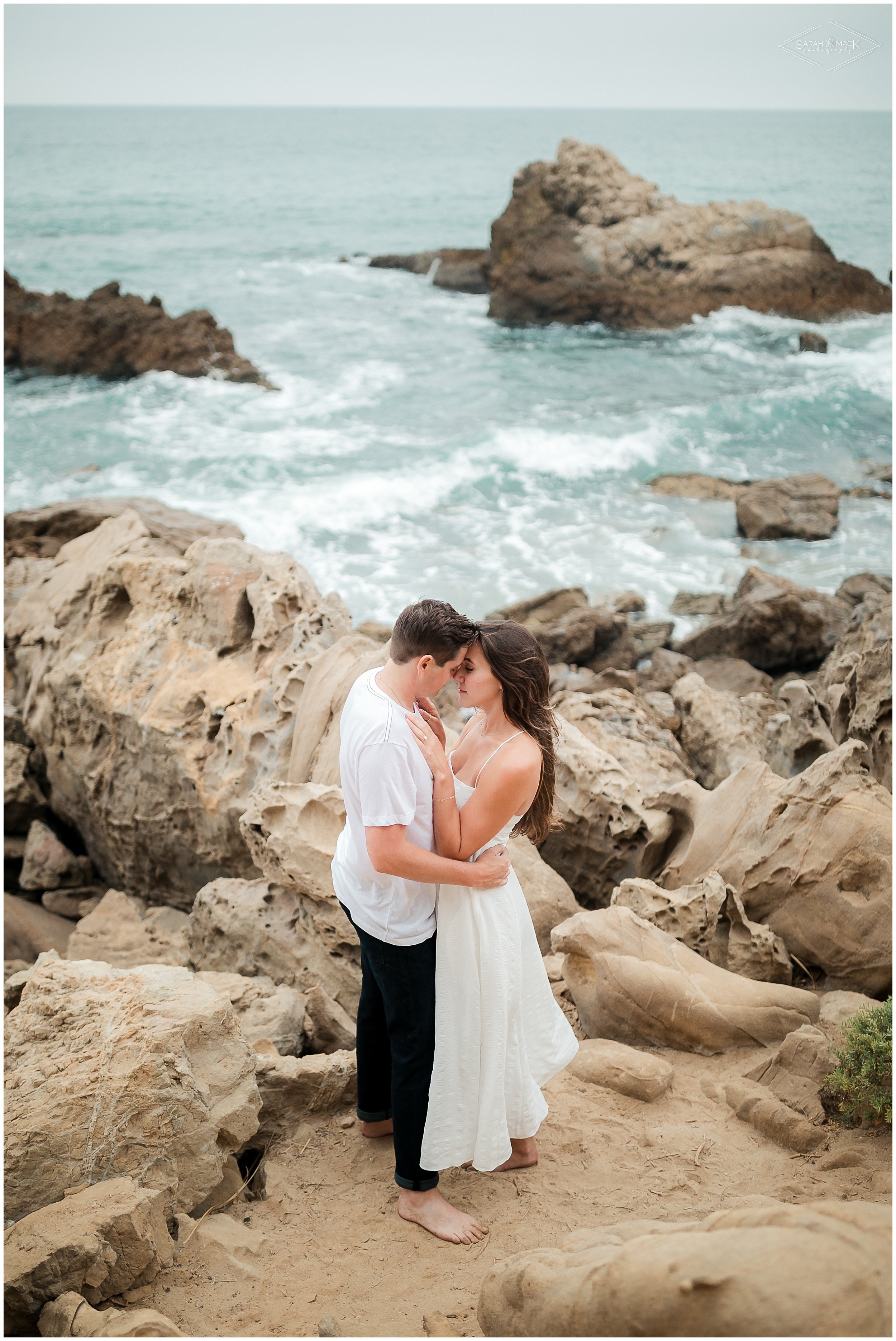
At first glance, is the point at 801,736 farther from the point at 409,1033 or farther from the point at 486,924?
the point at 409,1033

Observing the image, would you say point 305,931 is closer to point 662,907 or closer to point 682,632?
point 662,907

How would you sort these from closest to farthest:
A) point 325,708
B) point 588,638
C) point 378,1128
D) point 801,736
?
point 378,1128
point 325,708
point 801,736
point 588,638

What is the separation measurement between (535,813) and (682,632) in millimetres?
8691

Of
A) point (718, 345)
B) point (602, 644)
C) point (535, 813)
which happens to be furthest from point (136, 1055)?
point (718, 345)

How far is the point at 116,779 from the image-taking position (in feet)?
19.2

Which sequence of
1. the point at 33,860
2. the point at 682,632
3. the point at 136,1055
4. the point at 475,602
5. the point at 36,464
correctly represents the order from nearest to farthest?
1. the point at 136,1055
2. the point at 33,860
3. the point at 682,632
4. the point at 475,602
5. the point at 36,464

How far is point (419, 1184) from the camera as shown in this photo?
3.00 metres

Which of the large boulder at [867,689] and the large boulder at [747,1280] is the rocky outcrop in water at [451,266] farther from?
the large boulder at [747,1280]

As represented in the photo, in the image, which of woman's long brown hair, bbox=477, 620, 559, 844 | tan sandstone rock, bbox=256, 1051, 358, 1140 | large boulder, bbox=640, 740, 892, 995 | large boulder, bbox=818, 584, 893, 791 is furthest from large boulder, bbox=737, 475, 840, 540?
tan sandstone rock, bbox=256, 1051, 358, 1140

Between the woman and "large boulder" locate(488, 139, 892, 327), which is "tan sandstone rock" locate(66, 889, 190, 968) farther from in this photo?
"large boulder" locate(488, 139, 892, 327)

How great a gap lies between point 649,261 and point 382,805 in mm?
27408

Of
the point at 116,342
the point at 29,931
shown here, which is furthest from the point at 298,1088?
the point at 116,342

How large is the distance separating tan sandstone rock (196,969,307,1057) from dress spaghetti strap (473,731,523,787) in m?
1.53

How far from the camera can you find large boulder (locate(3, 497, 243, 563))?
29.4 feet
